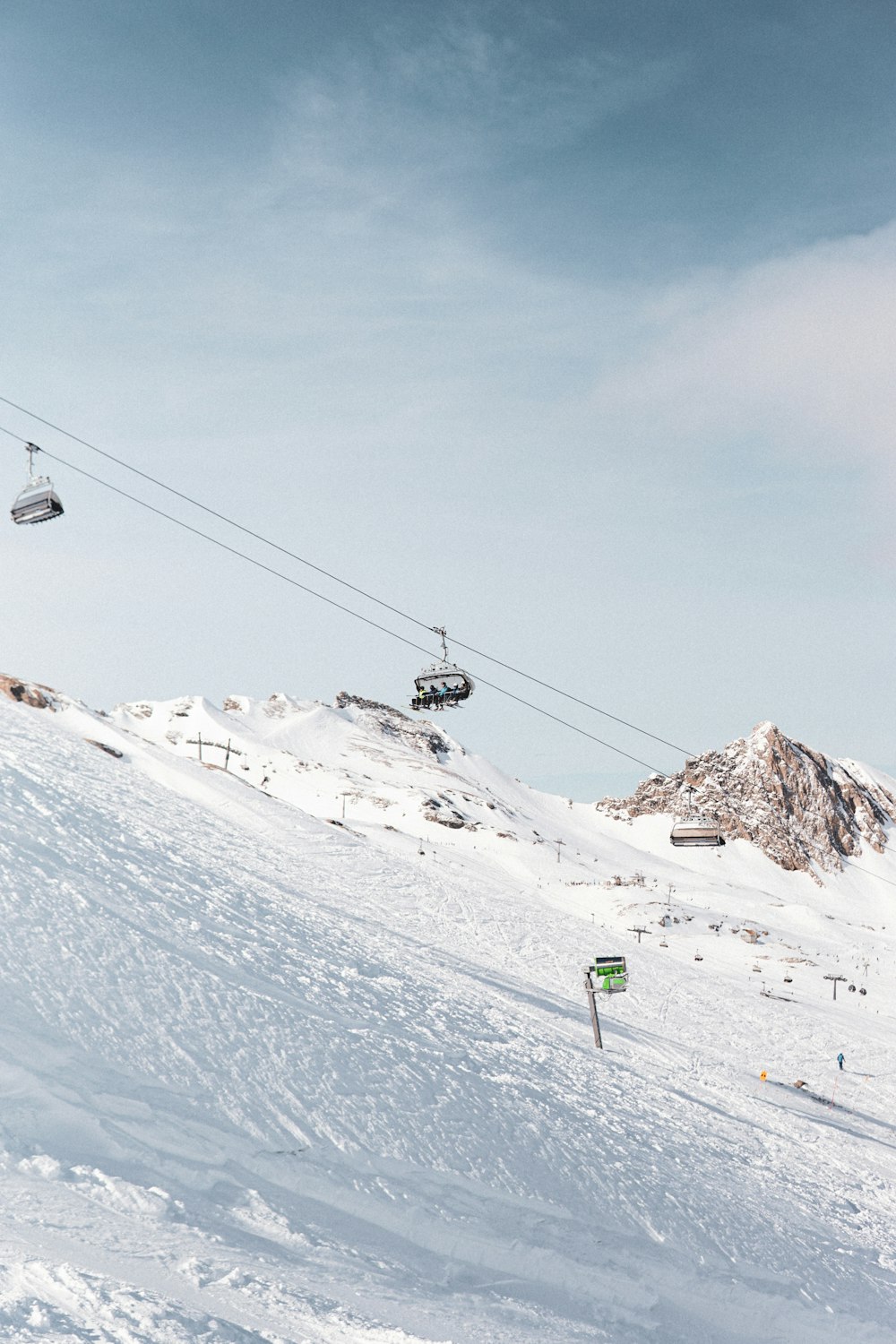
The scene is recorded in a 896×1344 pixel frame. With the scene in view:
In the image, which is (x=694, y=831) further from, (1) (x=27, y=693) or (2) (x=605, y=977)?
(1) (x=27, y=693)

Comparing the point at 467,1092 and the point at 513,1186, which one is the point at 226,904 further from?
the point at 513,1186

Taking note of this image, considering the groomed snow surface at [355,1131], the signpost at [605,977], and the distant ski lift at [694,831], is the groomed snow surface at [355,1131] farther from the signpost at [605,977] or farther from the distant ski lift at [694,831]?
the distant ski lift at [694,831]

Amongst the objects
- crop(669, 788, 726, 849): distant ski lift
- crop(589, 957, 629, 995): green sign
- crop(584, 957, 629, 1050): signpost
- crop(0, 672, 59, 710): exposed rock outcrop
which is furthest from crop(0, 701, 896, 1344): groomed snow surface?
crop(0, 672, 59, 710): exposed rock outcrop

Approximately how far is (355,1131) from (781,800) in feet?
486

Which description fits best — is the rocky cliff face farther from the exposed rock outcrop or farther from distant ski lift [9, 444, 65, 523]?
distant ski lift [9, 444, 65, 523]

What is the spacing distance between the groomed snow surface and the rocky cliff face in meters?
110

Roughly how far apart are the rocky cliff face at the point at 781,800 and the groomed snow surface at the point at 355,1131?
109953 millimetres

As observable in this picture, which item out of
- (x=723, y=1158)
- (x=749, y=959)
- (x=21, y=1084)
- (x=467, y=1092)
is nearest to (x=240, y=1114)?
(x=21, y=1084)

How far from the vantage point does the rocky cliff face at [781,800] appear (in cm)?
13988

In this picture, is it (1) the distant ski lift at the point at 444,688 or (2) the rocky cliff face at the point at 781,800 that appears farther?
(2) the rocky cliff face at the point at 781,800

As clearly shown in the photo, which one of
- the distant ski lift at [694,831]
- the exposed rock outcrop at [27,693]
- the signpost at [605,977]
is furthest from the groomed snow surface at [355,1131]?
the exposed rock outcrop at [27,693]

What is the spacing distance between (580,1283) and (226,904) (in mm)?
11541

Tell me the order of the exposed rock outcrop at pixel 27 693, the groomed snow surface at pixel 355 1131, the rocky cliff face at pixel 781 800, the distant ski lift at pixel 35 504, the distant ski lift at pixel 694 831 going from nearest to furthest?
the groomed snow surface at pixel 355 1131 → the distant ski lift at pixel 35 504 → the distant ski lift at pixel 694 831 → the exposed rock outcrop at pixel 27 693 → the rocky cliff face at pixel 781 800

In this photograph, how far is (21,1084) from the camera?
10.1 m
